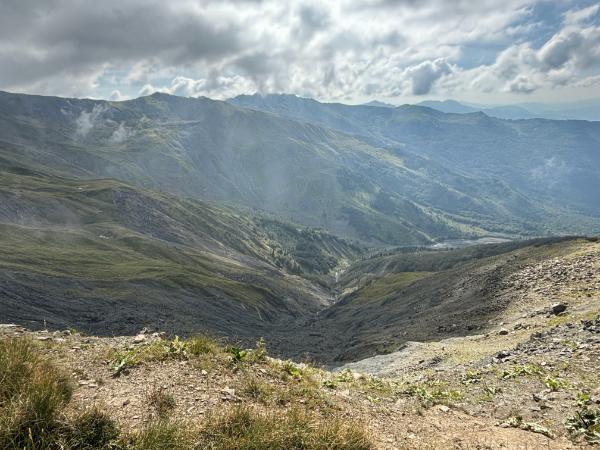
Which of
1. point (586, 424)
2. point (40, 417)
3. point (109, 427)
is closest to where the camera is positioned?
point (40, 417)

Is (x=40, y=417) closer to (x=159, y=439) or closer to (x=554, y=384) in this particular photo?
(x=159, y=439)

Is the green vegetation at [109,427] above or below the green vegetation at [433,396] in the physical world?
above

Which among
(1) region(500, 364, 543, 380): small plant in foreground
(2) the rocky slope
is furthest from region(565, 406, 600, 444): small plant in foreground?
(1) region(500, 364, 543, 380): small plant in foreground

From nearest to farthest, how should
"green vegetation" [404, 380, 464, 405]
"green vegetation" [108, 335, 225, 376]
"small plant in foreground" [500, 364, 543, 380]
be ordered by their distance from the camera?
"green vegetation" [108, 335, 225, 376], "green vegetation" [404, 380, 464, 405], "small plant in foreground" [500, 364, 543, 380]

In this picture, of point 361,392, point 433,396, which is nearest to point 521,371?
point 433,396

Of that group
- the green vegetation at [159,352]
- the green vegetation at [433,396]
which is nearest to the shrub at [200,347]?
the green vegetation at [159,352]

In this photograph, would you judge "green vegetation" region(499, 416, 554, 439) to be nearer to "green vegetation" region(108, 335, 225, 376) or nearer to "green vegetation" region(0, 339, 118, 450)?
"green vegetation" region(108, 335, 225, 376)

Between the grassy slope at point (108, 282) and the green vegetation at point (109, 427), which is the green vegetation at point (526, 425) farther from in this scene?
the grassy slope at point (108, 282)

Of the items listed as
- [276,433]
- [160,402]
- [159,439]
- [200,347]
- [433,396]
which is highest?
[159,439]

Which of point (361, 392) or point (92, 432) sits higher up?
point (92, 432)

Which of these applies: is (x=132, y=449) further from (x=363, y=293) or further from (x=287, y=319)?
(x=363, y=293)

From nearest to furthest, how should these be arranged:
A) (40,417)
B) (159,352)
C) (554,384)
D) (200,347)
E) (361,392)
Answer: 1. (40,417)
2. (159,352)
3. (200,347)
4. (361,392)
5. (554,384)

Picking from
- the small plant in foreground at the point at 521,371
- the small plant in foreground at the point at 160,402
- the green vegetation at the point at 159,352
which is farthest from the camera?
the small plant in foreground at the point at 521,371

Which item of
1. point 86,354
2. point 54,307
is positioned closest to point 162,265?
point 54,307
